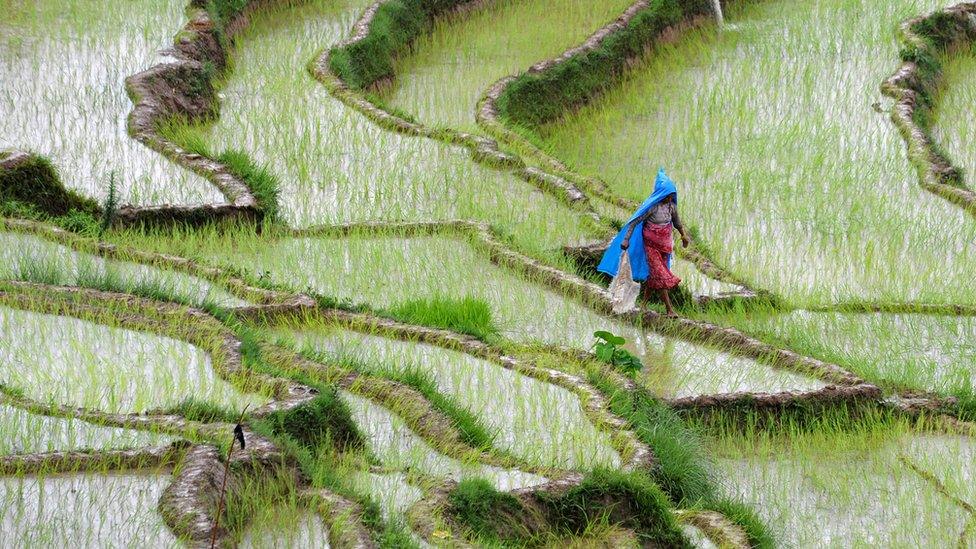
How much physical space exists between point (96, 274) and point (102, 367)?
3.26ft

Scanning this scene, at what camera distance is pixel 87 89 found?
887cm

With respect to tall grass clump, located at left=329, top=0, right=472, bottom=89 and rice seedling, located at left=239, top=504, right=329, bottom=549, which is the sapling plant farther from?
tall grass clump, located at left=329, top=0, right=472, bottom=89

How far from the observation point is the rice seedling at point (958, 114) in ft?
33.1

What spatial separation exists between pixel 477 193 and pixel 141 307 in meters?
2.73

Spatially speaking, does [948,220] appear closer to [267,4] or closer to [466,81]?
[466,81]

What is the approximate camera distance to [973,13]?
487 inches

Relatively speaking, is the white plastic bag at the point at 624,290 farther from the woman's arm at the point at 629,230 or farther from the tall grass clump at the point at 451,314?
the tall grass clump at the point at 451,314

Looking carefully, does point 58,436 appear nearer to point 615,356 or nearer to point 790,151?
point 615,356

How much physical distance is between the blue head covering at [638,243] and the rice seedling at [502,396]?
4.48 feet

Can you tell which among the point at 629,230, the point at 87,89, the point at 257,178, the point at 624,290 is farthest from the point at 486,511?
the point at 87,89

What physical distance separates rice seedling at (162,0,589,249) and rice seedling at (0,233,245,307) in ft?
4.54

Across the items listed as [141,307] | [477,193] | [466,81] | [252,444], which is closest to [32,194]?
[141,307]

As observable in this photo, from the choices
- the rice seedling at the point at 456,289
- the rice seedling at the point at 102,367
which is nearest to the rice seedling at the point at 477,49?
the rice seedling at the point at 456,289

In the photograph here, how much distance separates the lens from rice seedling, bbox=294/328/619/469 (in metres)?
5.35
